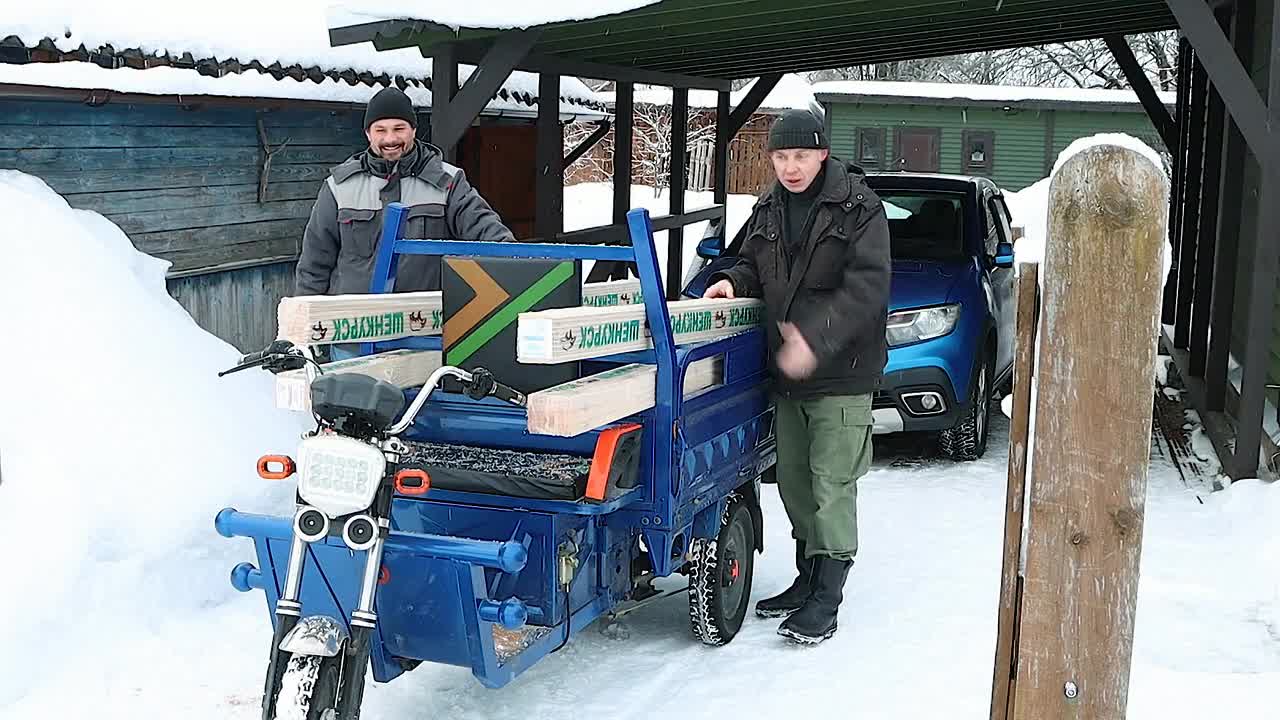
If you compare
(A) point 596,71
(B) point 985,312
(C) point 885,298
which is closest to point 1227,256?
(B) point 985,312

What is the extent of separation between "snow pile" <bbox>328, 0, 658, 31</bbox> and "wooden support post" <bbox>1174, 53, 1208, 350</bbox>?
21.7ft

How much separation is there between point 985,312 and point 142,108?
5382 mm

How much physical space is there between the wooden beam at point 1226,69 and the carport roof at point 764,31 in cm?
157

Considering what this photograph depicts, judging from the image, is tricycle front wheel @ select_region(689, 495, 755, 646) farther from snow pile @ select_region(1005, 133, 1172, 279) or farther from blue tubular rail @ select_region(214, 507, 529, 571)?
snow pile @ select_region(1005, 133, 1172, 279)

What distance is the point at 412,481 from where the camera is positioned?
3.35 meters

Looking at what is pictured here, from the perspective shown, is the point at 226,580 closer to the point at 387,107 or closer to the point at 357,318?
the point at 357,318

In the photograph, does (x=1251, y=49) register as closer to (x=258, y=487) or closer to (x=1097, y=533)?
(x=258, y=487)

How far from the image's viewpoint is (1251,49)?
31.1ft

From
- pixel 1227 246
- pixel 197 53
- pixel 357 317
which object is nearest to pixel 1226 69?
pixel 1227 246

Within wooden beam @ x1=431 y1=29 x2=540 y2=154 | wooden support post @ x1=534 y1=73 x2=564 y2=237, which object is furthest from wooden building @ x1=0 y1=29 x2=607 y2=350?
wooden support post @ x1=534 y1=73 x2=564 y2=237

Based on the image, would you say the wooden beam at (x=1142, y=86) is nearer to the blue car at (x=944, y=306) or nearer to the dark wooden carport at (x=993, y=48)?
the dark wooden carport at (x=993, y=48)

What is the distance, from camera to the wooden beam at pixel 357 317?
408cm

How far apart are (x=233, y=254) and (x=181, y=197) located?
0.75m

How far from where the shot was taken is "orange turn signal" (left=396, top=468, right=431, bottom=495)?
10.9ft
